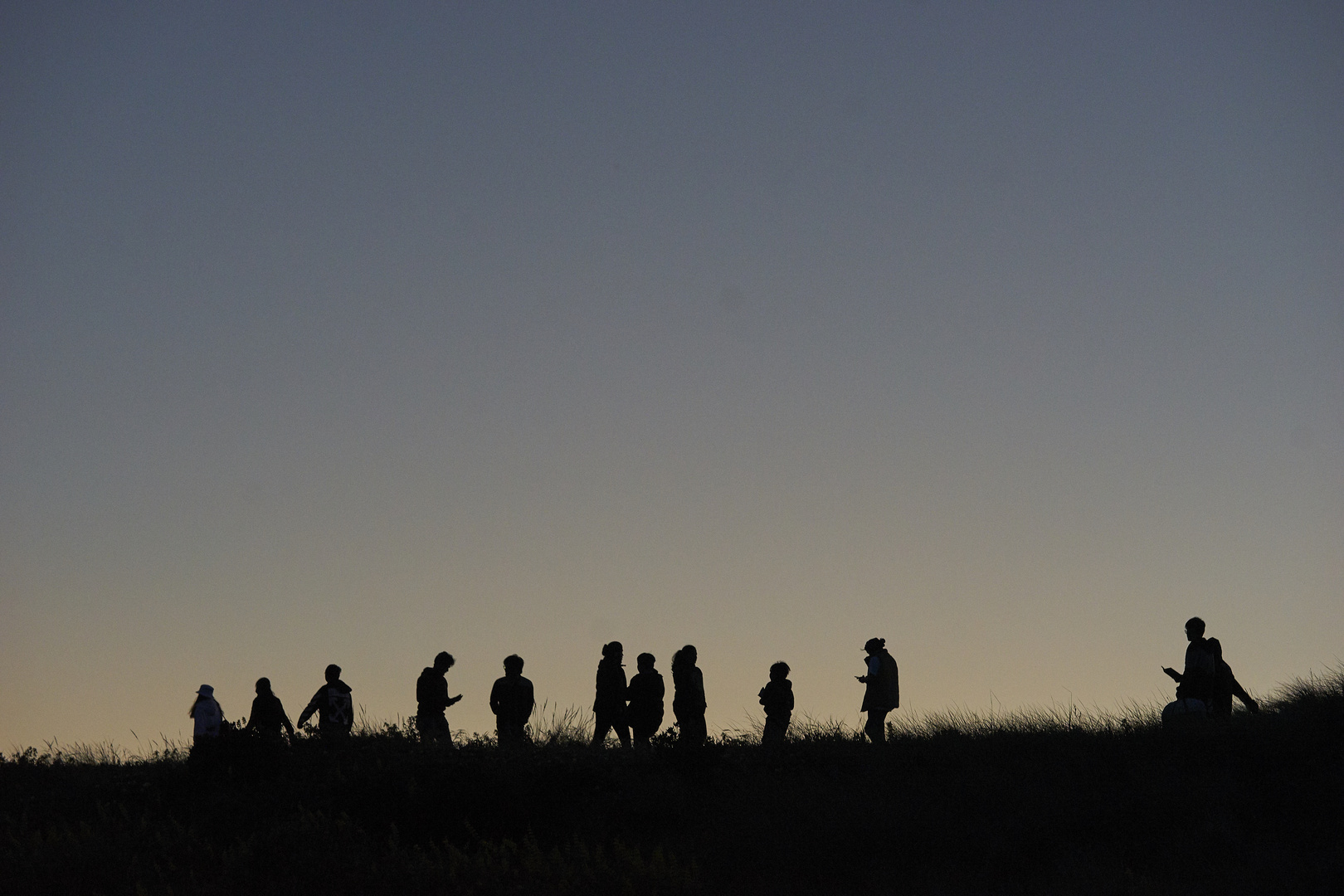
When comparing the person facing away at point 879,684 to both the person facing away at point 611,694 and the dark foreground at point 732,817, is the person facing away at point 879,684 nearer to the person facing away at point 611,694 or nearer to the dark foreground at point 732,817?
the dark foreground at point 732,817

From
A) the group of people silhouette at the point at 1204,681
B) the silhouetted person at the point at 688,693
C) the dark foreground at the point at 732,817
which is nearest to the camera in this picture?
the dark foreground at the point at 732,817

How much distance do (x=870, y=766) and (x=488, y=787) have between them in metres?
4.83

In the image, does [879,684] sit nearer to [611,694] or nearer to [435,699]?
[611,694]

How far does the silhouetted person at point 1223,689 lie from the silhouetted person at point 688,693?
248 inches

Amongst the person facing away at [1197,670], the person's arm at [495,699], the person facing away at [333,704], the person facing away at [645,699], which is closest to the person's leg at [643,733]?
the person facing away at [645,699]

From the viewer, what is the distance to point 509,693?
725 inches

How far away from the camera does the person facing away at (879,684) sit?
18094 millimetres

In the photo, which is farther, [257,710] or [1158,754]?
[257,710]

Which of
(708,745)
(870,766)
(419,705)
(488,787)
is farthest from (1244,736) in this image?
(419,705)

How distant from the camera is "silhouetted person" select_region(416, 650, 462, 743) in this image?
18484 mm

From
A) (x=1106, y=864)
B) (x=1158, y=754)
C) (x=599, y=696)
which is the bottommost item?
(x=1106, y=864)

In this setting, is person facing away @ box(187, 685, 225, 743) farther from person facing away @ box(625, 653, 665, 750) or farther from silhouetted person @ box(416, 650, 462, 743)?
person facing away @ box(625, 653, 665, 750)

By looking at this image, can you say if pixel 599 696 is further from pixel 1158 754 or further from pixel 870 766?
pixel 1158 754

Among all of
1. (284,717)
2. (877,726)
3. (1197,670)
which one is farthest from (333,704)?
(1197,670)
